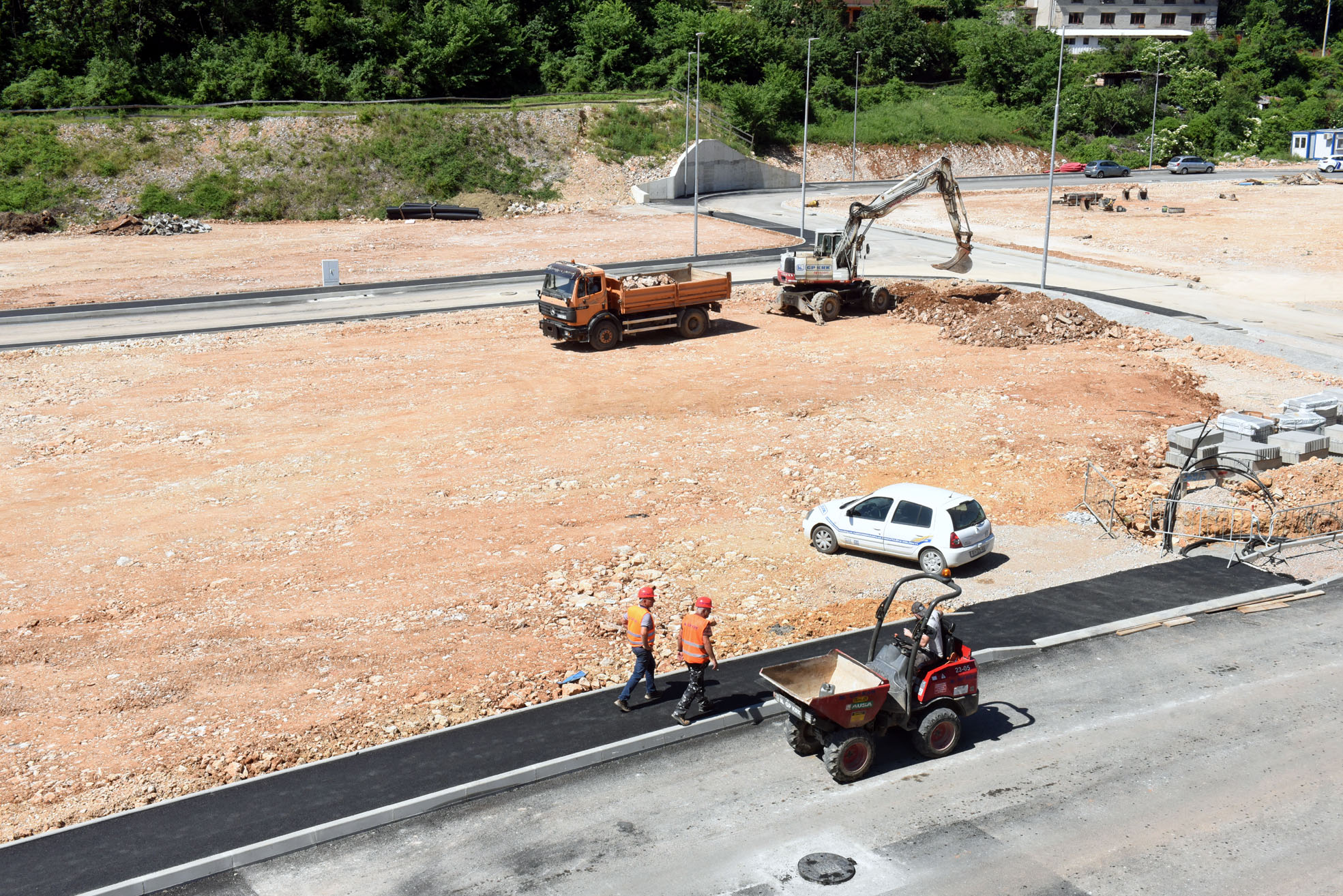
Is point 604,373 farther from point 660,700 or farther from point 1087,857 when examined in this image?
point 1087,857

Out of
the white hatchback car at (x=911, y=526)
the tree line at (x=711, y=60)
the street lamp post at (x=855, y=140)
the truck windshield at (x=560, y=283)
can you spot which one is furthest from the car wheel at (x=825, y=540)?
the street lamp post at (x=855, y=140)

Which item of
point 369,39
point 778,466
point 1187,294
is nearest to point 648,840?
point 778,466

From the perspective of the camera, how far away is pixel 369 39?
242 feet

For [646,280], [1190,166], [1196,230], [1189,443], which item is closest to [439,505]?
[1189,443]

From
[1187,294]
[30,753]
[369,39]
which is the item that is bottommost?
[30,753]

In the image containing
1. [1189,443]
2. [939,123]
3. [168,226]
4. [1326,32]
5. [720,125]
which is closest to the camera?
[1189,443]

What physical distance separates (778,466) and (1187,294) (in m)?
24.4

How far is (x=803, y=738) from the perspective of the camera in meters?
12.5

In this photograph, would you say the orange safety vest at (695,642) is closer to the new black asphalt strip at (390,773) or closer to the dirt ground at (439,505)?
the new black asphalt strip at (390,773)

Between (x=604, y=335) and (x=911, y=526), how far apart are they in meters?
16.8

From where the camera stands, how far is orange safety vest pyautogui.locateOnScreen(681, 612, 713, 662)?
508 inches

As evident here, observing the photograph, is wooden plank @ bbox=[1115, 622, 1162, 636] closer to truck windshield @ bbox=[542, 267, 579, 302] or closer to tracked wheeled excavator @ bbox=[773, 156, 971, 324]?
truck windshield @ bbox=[542, 267, 579, 302]

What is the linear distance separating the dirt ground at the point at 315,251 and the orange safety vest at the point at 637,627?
3437cm

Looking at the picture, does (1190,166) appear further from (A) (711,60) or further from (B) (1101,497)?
(B) (1101,497)
